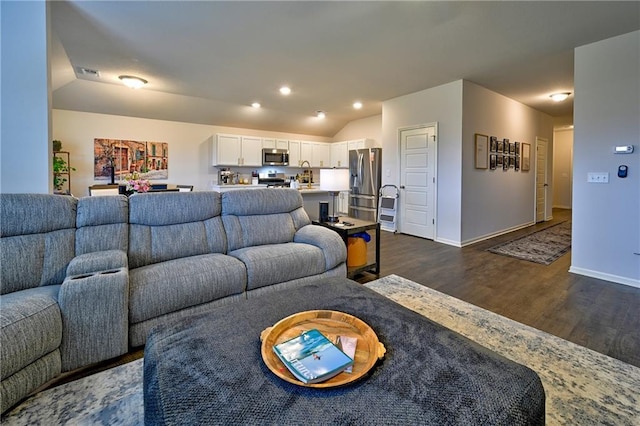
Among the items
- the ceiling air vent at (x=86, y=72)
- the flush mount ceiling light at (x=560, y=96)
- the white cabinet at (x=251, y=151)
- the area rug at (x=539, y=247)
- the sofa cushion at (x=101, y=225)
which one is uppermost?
the ceiling air vent at (x=86, y=72)

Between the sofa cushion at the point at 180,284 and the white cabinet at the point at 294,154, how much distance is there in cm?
584

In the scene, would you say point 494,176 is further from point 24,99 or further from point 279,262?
point 24,99

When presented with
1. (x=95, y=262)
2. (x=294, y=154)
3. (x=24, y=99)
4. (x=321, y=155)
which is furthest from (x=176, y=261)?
(x=321, y=155)

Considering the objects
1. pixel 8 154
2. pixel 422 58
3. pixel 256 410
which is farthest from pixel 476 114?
pixel 8 154

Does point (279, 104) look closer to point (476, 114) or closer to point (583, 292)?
point (476, 114)

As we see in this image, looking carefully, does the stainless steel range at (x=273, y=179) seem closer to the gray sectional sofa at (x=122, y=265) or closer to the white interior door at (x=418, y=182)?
the white interior door at (x=418, y=182)

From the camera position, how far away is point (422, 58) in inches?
151

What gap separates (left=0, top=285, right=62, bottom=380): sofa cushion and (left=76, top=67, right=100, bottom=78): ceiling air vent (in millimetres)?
4162

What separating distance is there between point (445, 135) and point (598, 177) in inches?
82.9

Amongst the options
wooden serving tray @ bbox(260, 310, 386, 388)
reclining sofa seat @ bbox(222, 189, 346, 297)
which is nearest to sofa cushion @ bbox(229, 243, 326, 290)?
reclining sofa seat @ bbox(222, 189, 346, 297)

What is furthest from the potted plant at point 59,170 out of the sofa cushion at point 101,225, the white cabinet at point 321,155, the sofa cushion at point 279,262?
the white cabinet at point 321,155

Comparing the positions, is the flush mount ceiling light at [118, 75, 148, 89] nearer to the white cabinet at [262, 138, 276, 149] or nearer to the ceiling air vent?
the ceiling air vent

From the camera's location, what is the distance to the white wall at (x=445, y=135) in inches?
187

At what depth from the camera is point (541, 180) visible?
6969 mm
